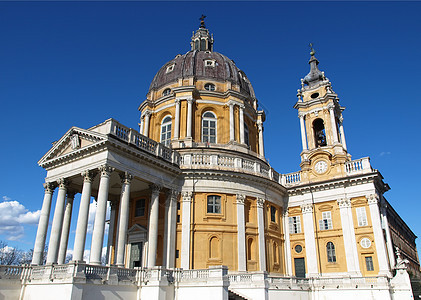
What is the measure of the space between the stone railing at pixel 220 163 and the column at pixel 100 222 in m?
Result: 6.83

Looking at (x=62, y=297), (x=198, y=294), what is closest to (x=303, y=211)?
(x=198, y=294)

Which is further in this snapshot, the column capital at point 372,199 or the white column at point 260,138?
the white column at point 260,138

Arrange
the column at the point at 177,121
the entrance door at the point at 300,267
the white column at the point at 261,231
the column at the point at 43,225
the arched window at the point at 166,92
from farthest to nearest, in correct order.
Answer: the arched window at the point at 166,92 < the column at the point at 177,121 < the entrance door at the point at 300,267 < the white column at the point at 261,231 < the column at the point at 43,225

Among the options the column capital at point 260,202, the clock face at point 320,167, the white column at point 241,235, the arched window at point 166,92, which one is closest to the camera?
the white column at point 241,235

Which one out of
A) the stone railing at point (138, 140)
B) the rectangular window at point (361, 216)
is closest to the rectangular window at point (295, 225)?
the rectangular window at point (361, 216)

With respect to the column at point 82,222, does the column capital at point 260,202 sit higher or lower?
higher

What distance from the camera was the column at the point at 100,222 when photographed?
57.2 ft

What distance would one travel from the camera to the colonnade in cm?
1808

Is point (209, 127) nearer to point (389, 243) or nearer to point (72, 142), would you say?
point (72, 142)

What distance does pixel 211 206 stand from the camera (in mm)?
24438

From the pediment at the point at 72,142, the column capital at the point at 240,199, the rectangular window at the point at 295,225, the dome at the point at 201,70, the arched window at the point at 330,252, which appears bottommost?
the arched window at the point at 330,252

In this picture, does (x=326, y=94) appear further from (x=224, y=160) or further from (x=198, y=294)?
(x=198, y=294)

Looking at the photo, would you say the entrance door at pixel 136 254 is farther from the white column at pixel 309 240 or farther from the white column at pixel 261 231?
the white column at pixel 309 240

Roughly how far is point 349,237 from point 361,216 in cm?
185
